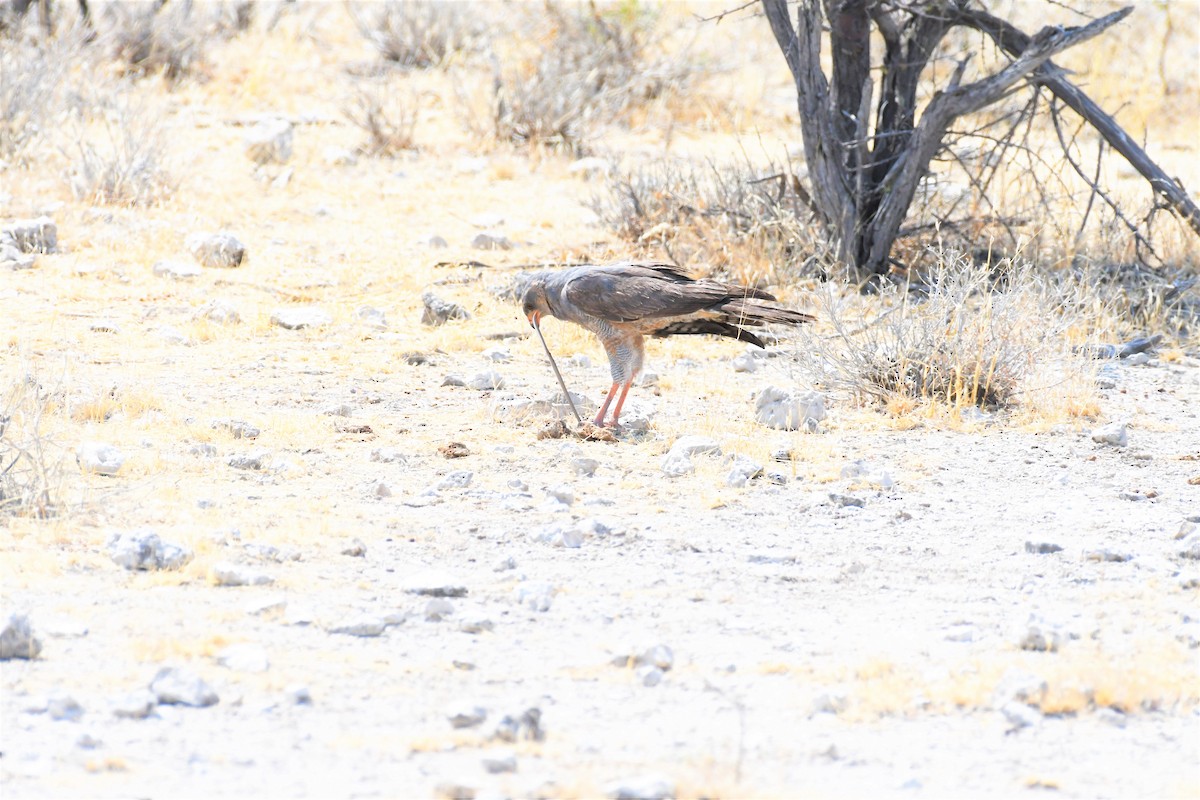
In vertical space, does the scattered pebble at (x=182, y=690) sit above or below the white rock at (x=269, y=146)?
below

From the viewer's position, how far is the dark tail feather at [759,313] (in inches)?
245

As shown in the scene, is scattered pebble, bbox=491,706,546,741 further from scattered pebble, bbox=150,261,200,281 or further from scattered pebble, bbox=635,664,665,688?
scattered pebble, bbox=150,261,200,281

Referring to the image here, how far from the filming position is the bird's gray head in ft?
21.7

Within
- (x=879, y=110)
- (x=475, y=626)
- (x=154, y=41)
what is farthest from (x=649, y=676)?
(x=154, y=41)

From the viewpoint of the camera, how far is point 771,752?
336cm

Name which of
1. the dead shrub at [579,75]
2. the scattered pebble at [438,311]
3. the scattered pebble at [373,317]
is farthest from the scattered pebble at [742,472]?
the dead shrub at [579,75]

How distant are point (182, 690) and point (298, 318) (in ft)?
17.1

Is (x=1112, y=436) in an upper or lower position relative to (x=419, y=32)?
lower

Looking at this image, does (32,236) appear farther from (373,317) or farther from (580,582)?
(580,582)

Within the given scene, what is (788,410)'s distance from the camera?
667 centimetres

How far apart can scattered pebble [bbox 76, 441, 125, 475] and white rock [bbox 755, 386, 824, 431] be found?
2931 mm

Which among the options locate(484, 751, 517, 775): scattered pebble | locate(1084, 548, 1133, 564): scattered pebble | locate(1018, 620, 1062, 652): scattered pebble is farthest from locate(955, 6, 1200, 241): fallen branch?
locate(484, 751, 517, 775): scattered pebble

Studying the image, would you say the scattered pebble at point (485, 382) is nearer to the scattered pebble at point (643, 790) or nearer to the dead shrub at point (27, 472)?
the dead shrub at point (27, 472)

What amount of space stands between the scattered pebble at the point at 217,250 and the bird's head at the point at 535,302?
376cm
